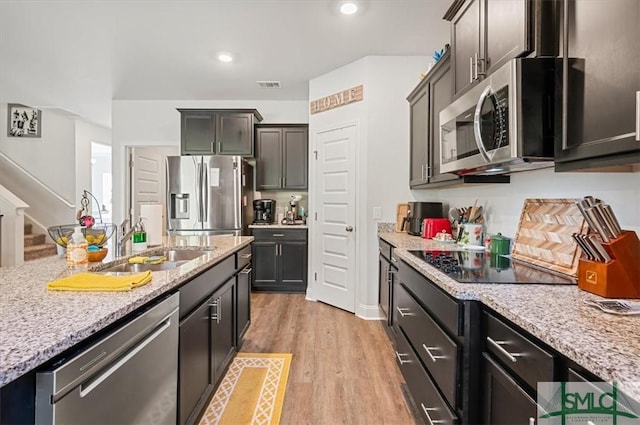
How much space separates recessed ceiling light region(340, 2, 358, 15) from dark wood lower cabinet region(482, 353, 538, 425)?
2.59m

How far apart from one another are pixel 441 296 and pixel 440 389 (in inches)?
15.7

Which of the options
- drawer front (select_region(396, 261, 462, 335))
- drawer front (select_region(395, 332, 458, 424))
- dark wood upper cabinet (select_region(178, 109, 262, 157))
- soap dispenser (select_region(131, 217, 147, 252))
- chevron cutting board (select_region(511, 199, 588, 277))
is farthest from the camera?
dark wood upper cabinet (select_region(178, 109, 262, 157))

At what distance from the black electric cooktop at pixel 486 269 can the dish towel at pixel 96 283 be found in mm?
1275

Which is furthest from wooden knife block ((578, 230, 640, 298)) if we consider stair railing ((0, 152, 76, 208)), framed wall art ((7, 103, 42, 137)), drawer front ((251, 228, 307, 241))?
framed wall art ((7, 103, 42, 137))

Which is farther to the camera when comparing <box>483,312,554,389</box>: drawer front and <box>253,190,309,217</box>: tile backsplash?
<box>253,190,309,217</box>: tile backsplash

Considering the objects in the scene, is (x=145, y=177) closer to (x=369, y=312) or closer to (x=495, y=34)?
(x=369, y=312)

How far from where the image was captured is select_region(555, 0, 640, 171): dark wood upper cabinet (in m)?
0.94

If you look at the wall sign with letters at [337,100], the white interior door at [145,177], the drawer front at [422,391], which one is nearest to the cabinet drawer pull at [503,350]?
the drawer front at [422,391]

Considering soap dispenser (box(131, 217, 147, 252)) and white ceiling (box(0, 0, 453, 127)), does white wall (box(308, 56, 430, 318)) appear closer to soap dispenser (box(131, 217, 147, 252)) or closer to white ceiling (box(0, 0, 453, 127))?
white ceiling (box(0, 0, 453, 127))

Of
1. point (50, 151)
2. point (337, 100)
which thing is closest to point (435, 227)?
point (337, 100)

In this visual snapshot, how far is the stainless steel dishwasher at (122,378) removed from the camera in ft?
2.61

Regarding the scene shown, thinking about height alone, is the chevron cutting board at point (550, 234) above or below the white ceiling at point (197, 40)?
below

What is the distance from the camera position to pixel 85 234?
1710 mm

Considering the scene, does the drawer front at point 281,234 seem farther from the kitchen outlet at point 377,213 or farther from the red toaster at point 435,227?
the red toaster at point 435,227
